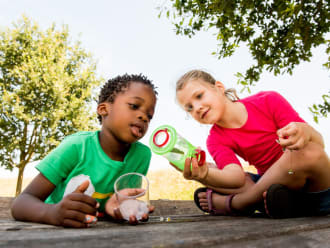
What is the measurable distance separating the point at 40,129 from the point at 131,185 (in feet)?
35.4

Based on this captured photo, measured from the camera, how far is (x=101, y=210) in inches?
84.0

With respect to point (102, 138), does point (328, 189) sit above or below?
below

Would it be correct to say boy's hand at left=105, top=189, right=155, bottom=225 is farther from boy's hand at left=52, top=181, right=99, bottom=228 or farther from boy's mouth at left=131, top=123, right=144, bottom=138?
boy's mouth at left=131, top=123, right=144, bottom=138

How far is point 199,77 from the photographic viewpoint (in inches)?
100

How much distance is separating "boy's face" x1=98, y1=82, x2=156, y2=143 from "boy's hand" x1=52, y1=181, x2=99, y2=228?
2.65 feet

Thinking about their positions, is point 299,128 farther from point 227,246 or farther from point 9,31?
point 9,31

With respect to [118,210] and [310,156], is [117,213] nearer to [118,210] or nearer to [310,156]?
[118,210]

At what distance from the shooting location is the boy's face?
2057 mm

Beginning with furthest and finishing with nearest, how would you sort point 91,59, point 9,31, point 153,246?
1. point 91,59
2. point 9,31
3. point 153,246

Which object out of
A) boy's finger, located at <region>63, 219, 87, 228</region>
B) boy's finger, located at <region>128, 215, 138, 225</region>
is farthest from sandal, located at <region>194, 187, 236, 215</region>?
boy's finger, located at <region>63, 219, 87, 228</region>

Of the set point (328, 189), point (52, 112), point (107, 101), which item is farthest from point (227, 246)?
point (52, 112)

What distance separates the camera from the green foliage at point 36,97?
10.9 metres

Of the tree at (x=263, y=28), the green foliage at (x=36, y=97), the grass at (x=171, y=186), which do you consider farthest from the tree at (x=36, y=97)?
the tree at (x=263, y=28)

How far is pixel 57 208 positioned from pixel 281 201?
1.29 m
